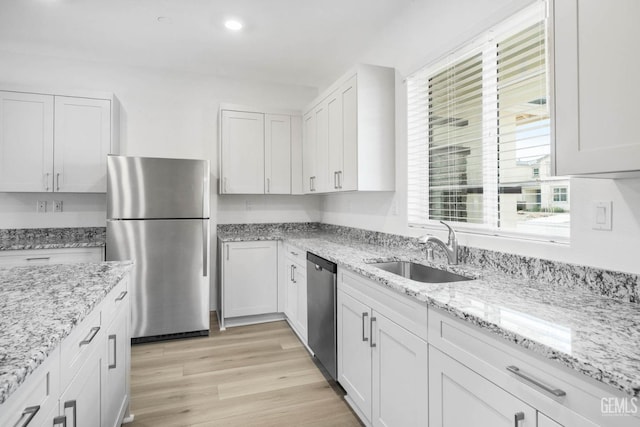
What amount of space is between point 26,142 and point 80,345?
9.55ft

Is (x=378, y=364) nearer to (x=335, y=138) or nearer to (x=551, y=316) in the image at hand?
(x=551, y=316)

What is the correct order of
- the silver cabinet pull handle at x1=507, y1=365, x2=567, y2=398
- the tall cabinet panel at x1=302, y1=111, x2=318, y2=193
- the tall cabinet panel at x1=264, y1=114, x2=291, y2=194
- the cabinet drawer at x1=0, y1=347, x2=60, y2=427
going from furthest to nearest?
the tall cabinet panel at x1=264, y1=114, x2=291, y2=194
the tall cabinet panel at x1=302, y1=111, x2=318, y2=193
the silver cabinet pull handle at x1=507, y1=365, x2=567, y2=398
the cabinet drawer at x1=0, y1=347, x2=60, y2=427

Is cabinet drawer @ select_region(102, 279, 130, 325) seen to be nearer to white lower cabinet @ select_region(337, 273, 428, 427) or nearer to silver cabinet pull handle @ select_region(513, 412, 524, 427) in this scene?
white lower cabinet @ select_region(337, 273, 428, 427)

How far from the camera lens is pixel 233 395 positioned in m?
2.35

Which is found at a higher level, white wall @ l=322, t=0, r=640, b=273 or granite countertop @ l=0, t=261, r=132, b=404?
white wall @ l=322, t=0, r=640, b=273

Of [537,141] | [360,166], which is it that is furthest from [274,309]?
[537,141]

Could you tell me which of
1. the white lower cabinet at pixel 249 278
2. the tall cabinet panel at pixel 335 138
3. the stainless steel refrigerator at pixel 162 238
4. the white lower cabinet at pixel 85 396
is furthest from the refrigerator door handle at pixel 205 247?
the white lower cabinet at pixel 85 396

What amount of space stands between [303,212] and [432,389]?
10.6ft

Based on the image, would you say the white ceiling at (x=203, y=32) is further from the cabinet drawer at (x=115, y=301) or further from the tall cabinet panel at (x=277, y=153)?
the cabinet drawer at (x=115, y=301)

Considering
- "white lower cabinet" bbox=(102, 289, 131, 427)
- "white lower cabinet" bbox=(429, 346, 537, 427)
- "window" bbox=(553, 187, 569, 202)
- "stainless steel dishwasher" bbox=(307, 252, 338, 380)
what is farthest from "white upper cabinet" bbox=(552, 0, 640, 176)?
"white lower cabinet" bbox=(102, 289, 131, 427)

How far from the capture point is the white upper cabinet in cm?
99

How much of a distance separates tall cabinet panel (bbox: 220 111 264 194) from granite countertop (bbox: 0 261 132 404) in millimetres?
1976

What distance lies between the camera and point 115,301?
1.71 metres

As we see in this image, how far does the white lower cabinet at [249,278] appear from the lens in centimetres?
357
